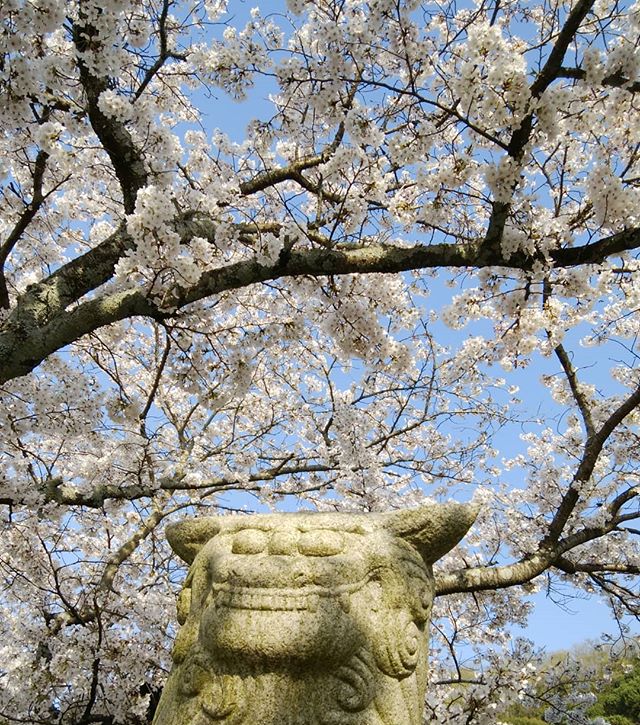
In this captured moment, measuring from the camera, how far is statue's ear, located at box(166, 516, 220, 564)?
8.62ft

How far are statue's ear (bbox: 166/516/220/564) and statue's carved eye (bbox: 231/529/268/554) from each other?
0.80ft

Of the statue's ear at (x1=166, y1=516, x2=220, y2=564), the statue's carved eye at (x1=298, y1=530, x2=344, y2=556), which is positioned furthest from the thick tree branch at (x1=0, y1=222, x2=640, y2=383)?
the statue's carved eye at (x1=298, y1=530, x2=344, y2=556)

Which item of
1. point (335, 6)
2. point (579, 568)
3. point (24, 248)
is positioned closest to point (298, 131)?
point (335, 6)

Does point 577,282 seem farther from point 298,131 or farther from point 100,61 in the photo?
point 100,61

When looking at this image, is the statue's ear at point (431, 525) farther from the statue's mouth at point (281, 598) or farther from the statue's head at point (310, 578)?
the statue's mouth at point (281, 598)

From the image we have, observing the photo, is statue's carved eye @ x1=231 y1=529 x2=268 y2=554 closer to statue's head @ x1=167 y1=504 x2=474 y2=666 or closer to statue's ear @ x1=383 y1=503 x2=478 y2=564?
statue's head @ x1=167 y1=504 x2=474 y2=666

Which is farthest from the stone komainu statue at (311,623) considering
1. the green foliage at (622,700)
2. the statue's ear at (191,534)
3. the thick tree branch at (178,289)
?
the green foliage at (622,700)

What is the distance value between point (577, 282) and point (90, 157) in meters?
5.13

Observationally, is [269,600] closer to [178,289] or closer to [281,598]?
[281,598]

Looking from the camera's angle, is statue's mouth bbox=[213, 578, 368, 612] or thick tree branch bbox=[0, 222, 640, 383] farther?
thick tree branch bbox=[0, 222, 640, 383]

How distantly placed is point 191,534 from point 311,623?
0.82 metres

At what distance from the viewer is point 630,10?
4527mm

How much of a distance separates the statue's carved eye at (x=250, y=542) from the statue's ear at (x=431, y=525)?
1.65 feet

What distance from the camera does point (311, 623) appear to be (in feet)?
6.81
